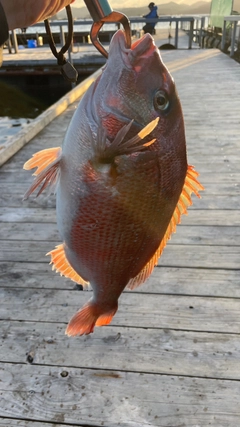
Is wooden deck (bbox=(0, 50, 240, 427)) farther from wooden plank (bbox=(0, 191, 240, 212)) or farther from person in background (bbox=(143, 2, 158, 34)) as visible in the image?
person in background (bbox=(143, 2, 158, 34))

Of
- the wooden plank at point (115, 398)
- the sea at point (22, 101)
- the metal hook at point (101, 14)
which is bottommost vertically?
the sea at point (22, 101)

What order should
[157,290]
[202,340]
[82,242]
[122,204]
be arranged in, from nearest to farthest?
[122,204]
[82,242]
[202,340]
[157,290]

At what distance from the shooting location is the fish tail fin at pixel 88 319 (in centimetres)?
126

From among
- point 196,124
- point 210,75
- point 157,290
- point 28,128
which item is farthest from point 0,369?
point 210,75

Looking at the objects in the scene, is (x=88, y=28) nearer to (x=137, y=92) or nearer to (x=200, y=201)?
(x=200, y=201)

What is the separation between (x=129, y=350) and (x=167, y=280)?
1.99ft

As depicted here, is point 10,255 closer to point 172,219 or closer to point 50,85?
point 172,219

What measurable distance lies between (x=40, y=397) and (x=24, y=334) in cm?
41

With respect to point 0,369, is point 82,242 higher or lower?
higher

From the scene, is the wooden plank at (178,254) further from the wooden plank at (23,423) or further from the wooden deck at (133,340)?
the wooden plank at (23,423)

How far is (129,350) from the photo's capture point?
1894mm

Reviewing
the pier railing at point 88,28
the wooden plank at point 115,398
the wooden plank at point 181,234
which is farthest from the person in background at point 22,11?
the pier railing at point 88,28

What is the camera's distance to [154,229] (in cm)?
116

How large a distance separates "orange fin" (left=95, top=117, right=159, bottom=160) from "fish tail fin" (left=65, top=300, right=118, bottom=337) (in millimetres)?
556
